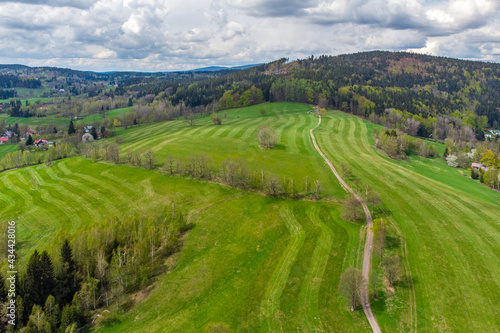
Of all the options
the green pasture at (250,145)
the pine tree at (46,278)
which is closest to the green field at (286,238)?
the green pasture at (250,145)

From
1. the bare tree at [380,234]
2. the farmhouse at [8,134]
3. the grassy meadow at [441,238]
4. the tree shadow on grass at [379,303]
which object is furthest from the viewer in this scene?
the farmhouse at [8,134]

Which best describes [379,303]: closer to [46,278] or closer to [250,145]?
[46,278]

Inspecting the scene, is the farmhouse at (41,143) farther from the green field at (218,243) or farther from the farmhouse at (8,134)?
the green field at (218,243)

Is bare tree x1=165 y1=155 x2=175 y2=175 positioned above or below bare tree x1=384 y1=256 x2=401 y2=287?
above

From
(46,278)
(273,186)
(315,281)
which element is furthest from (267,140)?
(46,278)

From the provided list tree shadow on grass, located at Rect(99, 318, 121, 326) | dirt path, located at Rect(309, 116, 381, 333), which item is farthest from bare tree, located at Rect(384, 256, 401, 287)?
tree shadow on grass, located at Rect(99, 318, 121, 326)

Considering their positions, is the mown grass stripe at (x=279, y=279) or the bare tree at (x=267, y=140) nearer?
the mown grass stripe at (x=279, y=279)

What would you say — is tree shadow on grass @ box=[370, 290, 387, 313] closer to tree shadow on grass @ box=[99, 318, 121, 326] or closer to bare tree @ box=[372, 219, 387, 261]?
bare tree @ box=[372, 219, 387, 261]
